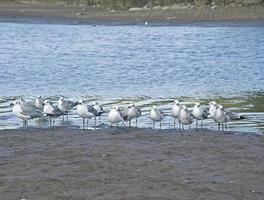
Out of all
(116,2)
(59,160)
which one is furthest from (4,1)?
(59,160)

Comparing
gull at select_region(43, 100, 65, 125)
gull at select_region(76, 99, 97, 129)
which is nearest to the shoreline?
gull at select_region(43, 100, 65, 125)

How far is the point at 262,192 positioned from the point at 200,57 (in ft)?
65.6

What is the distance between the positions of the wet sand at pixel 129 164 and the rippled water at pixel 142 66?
2.11 metres

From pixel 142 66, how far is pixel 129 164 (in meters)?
15.7

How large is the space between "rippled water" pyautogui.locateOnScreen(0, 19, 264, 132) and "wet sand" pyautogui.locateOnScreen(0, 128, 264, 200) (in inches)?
83.0

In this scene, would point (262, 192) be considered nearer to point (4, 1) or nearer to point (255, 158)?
point (255, 158)

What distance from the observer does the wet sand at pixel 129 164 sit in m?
8.89

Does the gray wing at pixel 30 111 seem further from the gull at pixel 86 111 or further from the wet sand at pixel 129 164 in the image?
the wet sand at pixel 129 164

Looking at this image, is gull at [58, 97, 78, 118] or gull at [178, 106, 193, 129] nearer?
gull at [178, 106, 193, 129]

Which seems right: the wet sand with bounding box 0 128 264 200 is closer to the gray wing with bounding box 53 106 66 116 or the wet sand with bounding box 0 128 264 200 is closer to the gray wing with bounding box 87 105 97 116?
the gray wing with bounding box 87 105 97 116

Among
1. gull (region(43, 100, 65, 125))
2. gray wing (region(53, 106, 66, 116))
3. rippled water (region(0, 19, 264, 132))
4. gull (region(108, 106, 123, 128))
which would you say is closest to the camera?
gull (region(108, 106, 123, 128))

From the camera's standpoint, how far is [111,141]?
12.4 m

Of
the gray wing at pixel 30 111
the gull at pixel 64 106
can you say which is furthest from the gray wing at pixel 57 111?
the gray wing at pixel 30 111

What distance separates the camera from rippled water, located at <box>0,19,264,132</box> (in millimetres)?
18969
